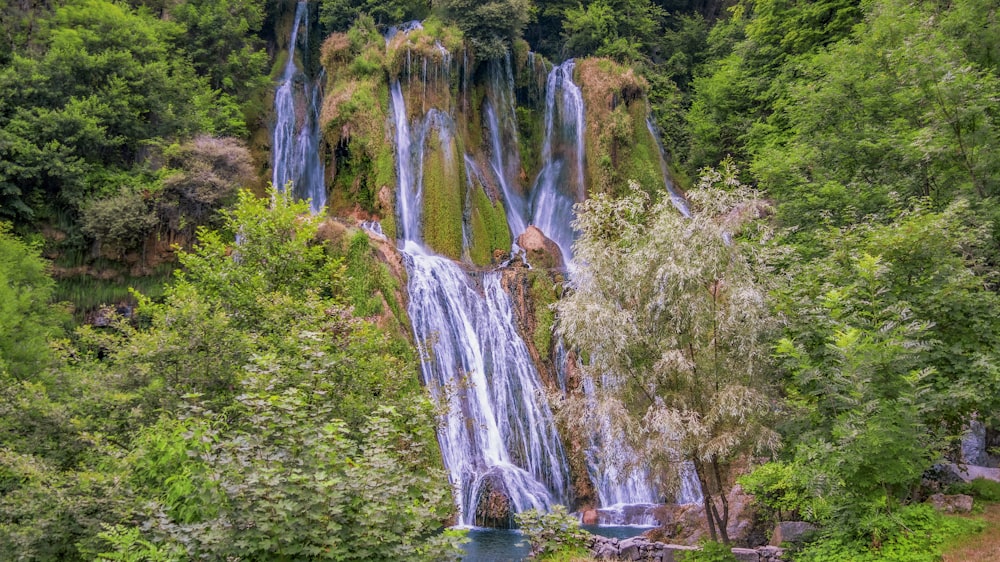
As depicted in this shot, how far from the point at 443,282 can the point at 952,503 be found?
45.6 ft

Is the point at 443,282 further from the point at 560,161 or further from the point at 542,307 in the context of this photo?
the point at 560,161

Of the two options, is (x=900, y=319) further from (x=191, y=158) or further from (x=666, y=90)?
(x=666, y=90)

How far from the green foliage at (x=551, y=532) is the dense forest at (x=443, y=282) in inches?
3.3

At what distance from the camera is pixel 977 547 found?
29.2 feet

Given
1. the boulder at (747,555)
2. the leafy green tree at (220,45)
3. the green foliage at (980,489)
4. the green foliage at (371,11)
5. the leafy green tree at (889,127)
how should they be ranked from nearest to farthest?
the boulder at (747,555) → the green foliage at (980,489) → the leafy green tree at (889,127) → the leafy green tree at (220,45) → the green foliage at (371,11)

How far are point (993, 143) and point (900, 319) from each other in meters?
5.36

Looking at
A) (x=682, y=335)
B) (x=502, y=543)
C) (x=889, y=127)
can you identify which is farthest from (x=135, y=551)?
(x=889, y=127)

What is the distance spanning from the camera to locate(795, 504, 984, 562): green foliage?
28.2 feet

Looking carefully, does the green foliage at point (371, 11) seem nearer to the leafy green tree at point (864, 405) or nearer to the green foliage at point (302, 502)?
the leafy green tree at point (864, 405)

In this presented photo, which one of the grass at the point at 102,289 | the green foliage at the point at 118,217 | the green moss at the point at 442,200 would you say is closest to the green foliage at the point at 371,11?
the green moss at the point at 442,200

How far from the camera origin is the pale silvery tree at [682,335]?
9289mm

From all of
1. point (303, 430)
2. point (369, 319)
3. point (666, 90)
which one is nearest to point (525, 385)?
point (369, 319)

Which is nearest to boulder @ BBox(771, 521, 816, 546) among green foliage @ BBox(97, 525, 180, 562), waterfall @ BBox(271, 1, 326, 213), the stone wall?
the stone wall

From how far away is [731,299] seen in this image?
31.2ft
